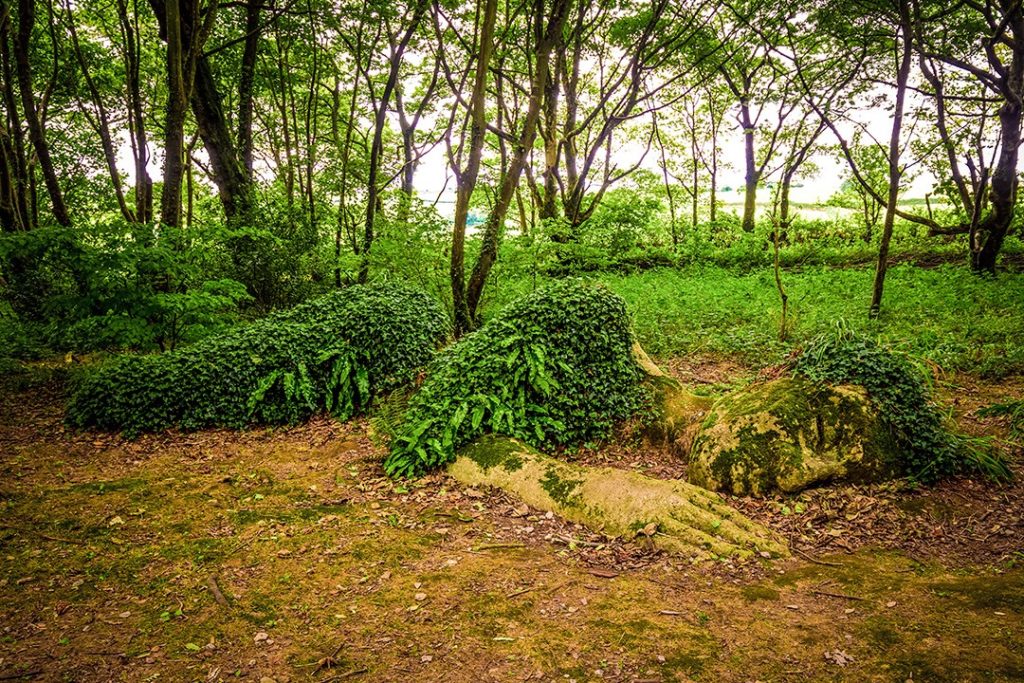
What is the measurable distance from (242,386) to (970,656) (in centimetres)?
751

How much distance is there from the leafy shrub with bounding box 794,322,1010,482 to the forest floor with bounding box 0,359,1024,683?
0.24m

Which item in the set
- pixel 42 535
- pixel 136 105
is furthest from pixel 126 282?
pixel 136 105

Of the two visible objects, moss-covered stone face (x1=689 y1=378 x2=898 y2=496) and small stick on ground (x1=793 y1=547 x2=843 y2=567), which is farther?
moss-covered stone face (x1=689 y1=378 x2=898 y2=496)

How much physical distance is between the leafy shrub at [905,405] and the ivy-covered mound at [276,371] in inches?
205

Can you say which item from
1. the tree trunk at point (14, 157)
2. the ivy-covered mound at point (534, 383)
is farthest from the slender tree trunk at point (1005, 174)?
the tree trunk at point (14, 157)

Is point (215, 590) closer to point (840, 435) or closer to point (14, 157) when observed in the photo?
point (840, 435)

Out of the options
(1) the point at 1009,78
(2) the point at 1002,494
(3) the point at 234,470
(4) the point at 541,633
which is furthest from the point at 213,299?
(1) the point at 1009,78

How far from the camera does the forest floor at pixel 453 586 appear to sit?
2846mm

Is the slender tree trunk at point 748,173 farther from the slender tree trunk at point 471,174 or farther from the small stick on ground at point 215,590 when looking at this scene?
the small stick on ground at point 215,590

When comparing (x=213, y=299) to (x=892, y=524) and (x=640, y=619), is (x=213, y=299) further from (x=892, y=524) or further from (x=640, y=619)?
(x=892, y=524)

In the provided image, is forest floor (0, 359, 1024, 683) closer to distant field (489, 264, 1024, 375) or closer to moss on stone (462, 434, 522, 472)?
moss on stone (462, 434, 522, 472)

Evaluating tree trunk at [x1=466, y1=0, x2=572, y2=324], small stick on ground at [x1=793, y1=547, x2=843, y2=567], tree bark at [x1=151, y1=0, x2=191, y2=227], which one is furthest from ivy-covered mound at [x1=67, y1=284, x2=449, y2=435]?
small stick on ground at [x1=793, y1=547, x2=843, y2=567]

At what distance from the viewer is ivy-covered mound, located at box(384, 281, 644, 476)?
19.0 feet

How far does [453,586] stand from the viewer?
3.69 m
